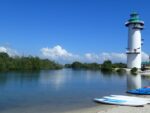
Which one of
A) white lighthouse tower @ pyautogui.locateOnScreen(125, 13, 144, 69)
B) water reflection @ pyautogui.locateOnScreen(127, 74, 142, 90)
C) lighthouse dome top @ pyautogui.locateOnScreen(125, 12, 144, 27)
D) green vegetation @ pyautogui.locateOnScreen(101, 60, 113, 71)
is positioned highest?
lighthouse dome top @ pyautogui.locateOnScreen(125, 12, 144, 27)

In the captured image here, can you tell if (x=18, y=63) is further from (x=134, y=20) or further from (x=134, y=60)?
(x=134, y=20)

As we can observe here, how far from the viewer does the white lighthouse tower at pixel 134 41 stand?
117 m

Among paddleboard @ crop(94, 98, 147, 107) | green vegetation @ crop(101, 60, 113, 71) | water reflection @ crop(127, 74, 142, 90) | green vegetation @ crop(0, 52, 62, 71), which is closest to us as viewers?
paddleboard @ crop(94, 98, 147, 107)

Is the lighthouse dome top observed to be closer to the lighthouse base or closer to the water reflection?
the lighthouse base

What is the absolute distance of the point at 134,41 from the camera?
117 m

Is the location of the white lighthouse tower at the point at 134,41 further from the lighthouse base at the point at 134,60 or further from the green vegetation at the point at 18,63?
the green vegetation at the point at 18,63

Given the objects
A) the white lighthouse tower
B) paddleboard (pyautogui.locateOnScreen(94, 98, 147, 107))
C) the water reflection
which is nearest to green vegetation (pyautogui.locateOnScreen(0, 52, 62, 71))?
the white lighthouse tower

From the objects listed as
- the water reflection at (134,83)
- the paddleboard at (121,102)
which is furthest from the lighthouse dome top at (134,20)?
the paddleboard at (121,102)

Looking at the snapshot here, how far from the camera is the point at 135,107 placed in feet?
91.6

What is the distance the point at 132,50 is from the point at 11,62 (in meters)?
54.6

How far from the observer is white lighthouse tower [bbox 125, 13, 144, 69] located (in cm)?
11651

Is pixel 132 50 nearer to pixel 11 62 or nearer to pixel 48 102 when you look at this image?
pixel 11 62

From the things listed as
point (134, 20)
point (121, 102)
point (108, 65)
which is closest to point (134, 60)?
point (134, 20)

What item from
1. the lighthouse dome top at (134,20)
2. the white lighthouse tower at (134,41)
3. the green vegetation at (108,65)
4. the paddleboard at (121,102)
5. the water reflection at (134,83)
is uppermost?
the lighthouse dome top at (134,20)
